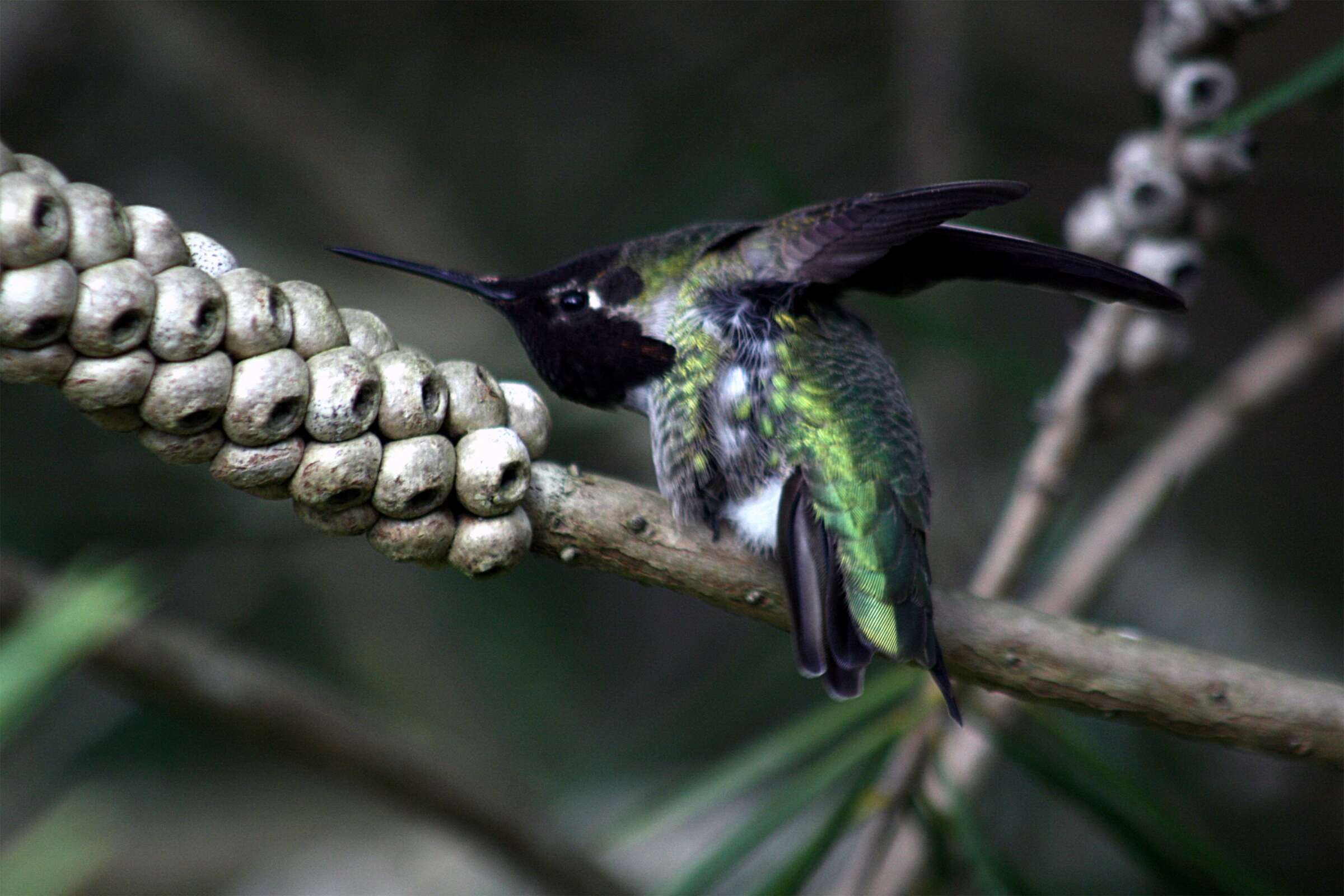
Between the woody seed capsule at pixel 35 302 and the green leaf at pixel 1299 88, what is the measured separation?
0.97 meters

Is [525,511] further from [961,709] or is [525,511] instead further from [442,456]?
[961,709]

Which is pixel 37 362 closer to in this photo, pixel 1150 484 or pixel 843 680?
pixel 843 680

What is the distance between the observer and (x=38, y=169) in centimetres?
65

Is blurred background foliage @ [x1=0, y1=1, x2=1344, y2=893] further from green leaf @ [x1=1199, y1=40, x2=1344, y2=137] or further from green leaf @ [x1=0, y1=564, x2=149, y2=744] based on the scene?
green leaf @ [x1=0, y1=564, x2=149, y2=744]

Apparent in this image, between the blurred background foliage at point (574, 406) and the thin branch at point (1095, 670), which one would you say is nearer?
the thin branch at point (1095, 670)

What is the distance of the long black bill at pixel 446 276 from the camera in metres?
0.98

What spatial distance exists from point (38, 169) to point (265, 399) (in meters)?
0.17

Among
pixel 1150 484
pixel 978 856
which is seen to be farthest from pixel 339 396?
pixel 1150 484

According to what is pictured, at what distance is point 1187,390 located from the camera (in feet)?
5.49

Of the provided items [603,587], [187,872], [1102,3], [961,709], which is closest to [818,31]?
[1102,3]

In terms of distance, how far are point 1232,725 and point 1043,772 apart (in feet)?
1.06

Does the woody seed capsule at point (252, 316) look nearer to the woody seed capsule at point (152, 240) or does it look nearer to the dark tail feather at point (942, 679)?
the woody seed capsule at point (152, 240)

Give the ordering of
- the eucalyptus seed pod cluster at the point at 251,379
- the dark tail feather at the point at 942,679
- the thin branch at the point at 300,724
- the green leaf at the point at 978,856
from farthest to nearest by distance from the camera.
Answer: the thin branch at the point at 300,724
the green leaf at the point at 978,856
the dark tail feather at the point at 942,679
the eucalyptus seed pod cluster at the point at 251,379

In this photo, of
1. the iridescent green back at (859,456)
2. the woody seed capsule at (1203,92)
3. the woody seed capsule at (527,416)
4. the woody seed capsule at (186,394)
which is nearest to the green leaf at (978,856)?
the iridescent green back at (859,456)
